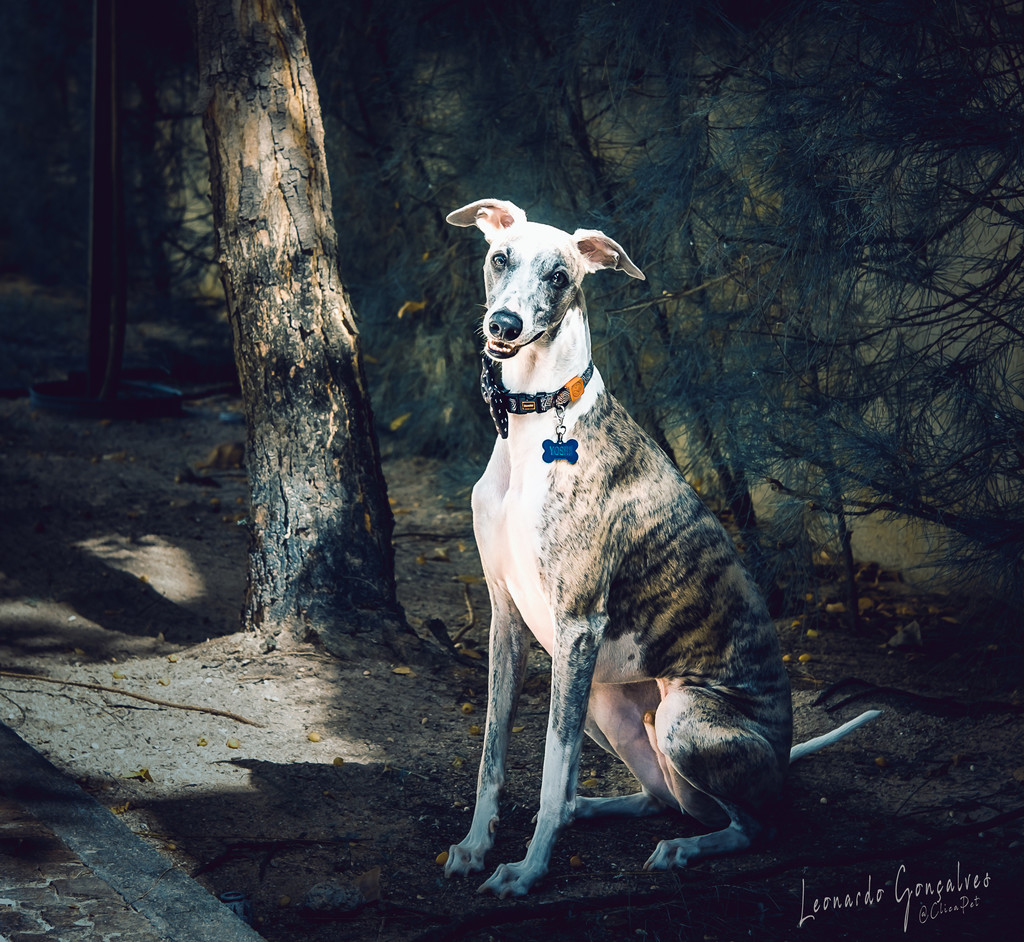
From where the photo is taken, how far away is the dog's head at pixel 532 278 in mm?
2783

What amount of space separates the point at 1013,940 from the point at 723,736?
921 millimetres

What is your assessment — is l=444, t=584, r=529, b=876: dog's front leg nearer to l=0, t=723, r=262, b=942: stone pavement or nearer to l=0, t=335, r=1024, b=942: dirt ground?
l=0, t=335, r=1024, b=942: dirt ground

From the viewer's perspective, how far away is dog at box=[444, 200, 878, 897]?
3.05 metres

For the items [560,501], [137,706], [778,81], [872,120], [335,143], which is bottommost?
[137,706]

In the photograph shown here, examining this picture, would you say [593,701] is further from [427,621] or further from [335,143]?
[335,143]

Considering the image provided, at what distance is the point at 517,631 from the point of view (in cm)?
335

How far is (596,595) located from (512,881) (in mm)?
837

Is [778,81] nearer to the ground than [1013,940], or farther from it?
farther from it

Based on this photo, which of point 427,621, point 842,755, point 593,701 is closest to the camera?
point 593,701

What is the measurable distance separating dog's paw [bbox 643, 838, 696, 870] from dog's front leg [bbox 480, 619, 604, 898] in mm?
339

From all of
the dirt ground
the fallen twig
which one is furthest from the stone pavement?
the fallen twig

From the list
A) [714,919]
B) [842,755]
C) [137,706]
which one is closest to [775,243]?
[842,755]

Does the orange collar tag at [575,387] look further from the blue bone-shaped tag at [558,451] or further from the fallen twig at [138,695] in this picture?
the fallen twig at [138,695]

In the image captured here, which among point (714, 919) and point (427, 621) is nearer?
point (714, 919)
